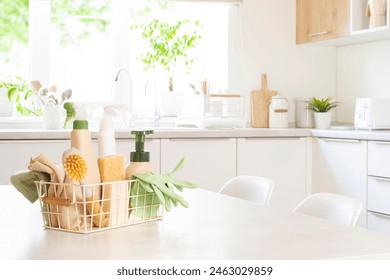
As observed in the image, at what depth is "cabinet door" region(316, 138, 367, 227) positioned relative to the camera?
13.6 ft

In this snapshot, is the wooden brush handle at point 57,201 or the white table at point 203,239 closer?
the white table at point 203,239

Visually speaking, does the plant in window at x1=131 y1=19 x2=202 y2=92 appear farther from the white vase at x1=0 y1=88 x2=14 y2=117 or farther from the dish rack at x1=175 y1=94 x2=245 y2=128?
the white vase at x1=0 y1=88 x2=14 y2=117

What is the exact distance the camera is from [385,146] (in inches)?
154

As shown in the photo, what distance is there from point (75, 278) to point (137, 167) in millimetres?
488

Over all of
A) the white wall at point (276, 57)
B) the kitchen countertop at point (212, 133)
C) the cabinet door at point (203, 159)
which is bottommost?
the cabinet door at point (203, 159)

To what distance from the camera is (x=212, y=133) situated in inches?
172

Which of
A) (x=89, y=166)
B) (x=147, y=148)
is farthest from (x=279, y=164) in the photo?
(x=89, y=166)

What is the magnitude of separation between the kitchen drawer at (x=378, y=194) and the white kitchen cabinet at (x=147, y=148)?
4.17 feet

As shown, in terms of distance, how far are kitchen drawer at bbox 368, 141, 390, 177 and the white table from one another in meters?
2.26

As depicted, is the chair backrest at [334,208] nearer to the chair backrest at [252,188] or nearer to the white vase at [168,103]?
the chair backrest at [252,188]

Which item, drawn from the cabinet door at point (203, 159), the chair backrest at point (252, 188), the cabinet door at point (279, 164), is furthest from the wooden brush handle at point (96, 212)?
the cabinet door at point (279, 164)

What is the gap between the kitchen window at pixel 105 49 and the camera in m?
4.70

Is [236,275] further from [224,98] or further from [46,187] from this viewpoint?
[224,98]

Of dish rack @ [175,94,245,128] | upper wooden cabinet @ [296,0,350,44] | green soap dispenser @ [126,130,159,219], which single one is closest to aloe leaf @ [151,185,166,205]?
green soap dispenser @ [126,130,159,219]
